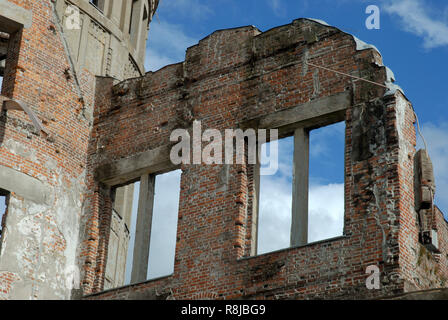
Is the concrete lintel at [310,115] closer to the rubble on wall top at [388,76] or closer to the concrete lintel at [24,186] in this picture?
the rubble on wall top at [388,76]

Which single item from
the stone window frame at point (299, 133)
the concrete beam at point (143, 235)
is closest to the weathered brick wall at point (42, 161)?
the concrete beam at point (143, 235)

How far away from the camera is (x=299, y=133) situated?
15719 millimetres

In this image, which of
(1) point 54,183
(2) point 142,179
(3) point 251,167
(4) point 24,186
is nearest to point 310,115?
(3) point 251,167

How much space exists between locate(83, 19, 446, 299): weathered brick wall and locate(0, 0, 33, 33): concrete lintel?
2119mm

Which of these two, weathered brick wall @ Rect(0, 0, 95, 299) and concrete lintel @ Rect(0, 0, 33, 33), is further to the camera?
concrete lintel @ Rect(0, 0, 33, 33)

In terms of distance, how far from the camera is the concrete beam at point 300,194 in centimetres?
1484

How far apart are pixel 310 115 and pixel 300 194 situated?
139 centimetres

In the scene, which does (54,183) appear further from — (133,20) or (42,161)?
(133,20)

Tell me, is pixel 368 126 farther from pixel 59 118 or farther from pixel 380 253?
pixel 59 118

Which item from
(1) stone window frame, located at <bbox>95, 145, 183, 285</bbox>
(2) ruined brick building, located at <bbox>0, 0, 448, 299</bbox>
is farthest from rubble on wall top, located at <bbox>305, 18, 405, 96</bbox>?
(1) stone window frame, located at <bbox>95, 145, 183, 285</bbox>

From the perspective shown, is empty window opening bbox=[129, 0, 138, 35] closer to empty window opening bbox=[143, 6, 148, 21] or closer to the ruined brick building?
empty window opening bbox=[143, 6, 148, 21]

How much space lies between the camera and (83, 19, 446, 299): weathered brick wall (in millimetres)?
14031

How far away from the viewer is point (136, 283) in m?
16.4
